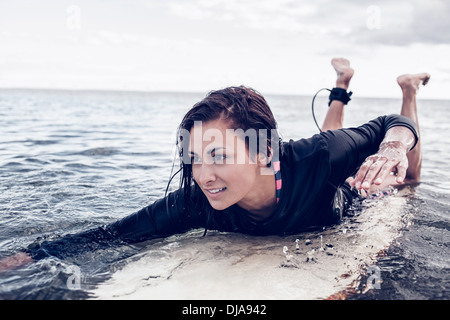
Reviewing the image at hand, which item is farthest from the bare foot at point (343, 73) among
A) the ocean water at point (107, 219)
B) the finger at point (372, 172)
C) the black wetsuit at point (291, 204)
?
the finger at point (372, 172)

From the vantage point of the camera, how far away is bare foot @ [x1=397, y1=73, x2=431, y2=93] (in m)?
4.92

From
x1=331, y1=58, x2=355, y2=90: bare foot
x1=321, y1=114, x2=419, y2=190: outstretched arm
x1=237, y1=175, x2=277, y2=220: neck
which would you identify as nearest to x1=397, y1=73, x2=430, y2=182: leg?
x1=331, y1=58, x2=355, y2=90: bare foot

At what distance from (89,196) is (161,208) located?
213 centimetres

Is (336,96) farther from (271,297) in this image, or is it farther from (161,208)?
(271,297)

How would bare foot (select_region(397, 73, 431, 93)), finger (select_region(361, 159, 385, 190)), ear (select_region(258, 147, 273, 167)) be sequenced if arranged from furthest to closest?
bare foot (select_region(397, 73, 431, 93)) → ear (select_region(258, 147, 273, 167)) → finger (select_region(361, 159, 385, 190))

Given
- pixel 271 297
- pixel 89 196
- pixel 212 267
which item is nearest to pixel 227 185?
pixel 212 267

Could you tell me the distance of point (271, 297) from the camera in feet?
7.70

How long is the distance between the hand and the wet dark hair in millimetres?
631

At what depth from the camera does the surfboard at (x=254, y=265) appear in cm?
244

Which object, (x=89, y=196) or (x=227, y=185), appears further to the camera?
(x=89, y=196)

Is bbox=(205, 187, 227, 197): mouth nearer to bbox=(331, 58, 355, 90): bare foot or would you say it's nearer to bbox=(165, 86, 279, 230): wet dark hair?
bbox=(165, 86, 279, 230): wet dark hair

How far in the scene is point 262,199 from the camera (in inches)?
121

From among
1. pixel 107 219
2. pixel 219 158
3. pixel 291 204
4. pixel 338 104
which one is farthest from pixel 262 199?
pixel 338 104

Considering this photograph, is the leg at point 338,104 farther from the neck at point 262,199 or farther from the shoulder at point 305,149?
the neck at point 262,199
